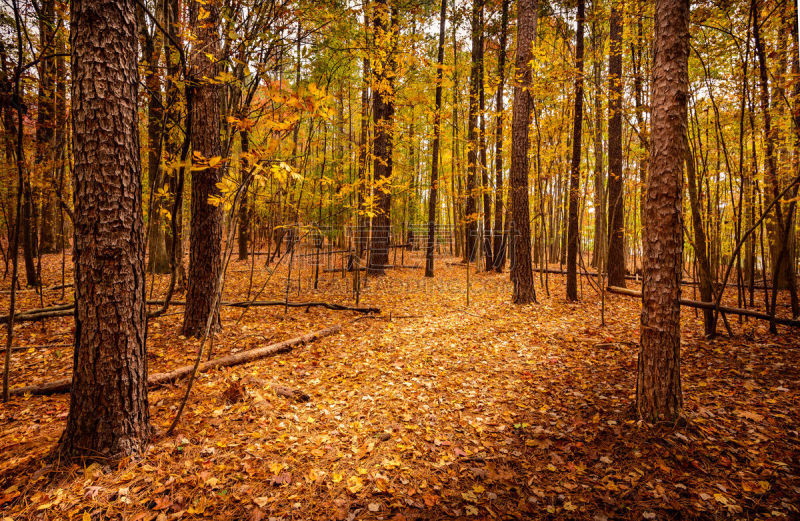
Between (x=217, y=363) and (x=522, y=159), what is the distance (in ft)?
26.5

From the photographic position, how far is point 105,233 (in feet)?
7.76

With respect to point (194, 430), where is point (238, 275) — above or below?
above

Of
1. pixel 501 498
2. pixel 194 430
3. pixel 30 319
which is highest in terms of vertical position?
pixel 30 319

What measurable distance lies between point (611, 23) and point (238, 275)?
1400 cm

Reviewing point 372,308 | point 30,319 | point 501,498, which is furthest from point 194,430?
point 372,308

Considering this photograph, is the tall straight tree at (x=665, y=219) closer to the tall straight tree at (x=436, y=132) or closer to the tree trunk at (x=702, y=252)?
the tree trunk at (x=702, y=252)

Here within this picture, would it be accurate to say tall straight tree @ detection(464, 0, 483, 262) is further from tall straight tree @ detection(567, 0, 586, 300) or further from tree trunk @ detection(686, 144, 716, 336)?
tree trunk @ detection(686, 144, 716, 336)

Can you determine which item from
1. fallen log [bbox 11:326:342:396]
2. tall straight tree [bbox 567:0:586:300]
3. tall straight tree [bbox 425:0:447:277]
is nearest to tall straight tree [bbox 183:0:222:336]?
fallen log [bbox 11:326:342:396]

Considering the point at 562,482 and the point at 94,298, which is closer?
the point at 94,298

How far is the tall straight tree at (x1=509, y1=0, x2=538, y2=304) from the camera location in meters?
8.01

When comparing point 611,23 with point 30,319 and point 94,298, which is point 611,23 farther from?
point 30,319

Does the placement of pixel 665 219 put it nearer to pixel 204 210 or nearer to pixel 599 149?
pixel 204 210

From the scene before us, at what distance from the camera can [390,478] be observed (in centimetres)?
268

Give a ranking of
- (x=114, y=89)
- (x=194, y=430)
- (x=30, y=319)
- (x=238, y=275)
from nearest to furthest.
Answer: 1. (x=114, y=89)
2. (x=194, y=430)
3. (x=30, y=319)
4. (x=238, y=275)
